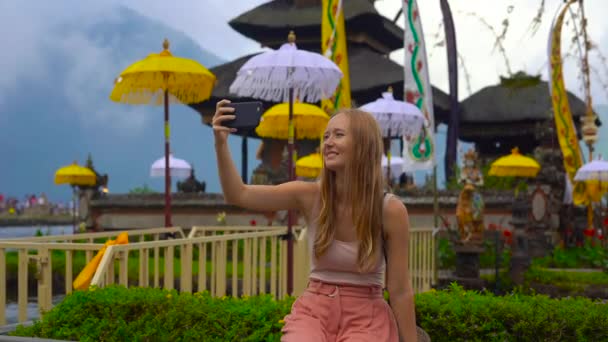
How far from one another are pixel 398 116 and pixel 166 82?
12.0 ft

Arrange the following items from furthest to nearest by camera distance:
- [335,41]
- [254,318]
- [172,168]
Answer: [172,168]
[335,41]
[254,318]

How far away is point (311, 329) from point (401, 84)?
865 inches

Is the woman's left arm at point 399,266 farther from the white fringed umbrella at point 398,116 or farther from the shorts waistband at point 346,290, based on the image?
the white fringed umbrella at point 398,116

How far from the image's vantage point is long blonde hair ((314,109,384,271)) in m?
3.06

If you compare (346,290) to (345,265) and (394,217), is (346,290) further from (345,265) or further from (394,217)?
(394,217)

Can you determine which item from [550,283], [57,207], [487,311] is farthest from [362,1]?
[57,207]

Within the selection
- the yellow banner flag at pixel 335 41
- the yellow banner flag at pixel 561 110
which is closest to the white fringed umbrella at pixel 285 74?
the yellow banner flag at pixel 335 41

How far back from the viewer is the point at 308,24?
26.6m

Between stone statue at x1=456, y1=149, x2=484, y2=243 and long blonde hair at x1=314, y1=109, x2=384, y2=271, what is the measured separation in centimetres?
956

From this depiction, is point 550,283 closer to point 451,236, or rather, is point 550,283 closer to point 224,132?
point 451,236

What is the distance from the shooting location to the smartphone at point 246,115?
10.1ft

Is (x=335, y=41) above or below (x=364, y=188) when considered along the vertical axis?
above

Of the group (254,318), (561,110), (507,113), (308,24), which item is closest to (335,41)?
(561,110)

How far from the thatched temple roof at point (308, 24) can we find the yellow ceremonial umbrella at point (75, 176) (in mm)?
9151
